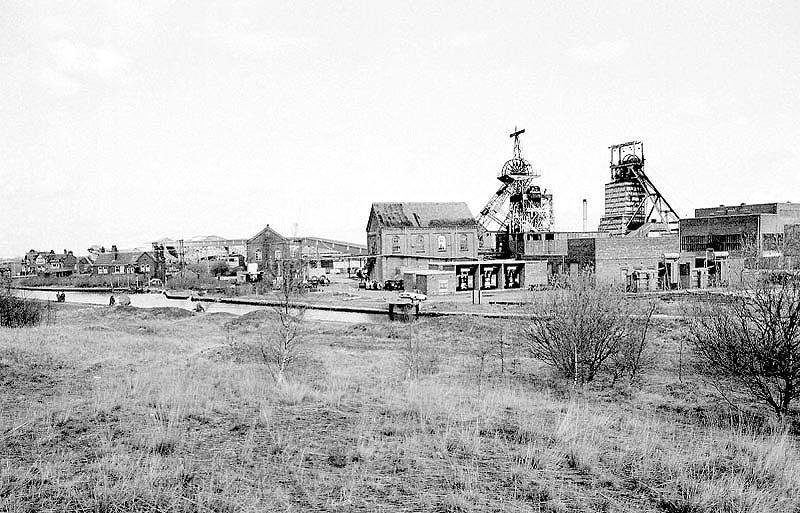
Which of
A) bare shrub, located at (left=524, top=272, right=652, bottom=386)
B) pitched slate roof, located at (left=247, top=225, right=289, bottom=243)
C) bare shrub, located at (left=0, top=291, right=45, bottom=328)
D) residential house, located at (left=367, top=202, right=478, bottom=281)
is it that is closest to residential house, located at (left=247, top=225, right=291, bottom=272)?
pitched slate roof, located at (left=247, top=225, right=289, bottom=243)

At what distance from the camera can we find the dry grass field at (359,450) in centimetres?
543

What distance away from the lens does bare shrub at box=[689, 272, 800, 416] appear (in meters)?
11.0

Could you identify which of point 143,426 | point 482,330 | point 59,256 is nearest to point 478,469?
point 143,426

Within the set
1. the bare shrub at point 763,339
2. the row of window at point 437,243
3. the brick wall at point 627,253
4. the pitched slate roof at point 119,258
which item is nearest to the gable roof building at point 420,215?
the row of window at point 437,243

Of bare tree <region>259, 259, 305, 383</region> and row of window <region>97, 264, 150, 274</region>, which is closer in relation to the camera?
bare tree <region>259, 259, 305, 383</region>

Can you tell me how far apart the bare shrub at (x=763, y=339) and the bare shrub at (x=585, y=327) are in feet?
9.45

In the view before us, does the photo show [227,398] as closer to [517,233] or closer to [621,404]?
[621,404]

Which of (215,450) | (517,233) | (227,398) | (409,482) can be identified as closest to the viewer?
(409,482)

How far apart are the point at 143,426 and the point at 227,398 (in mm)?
2120

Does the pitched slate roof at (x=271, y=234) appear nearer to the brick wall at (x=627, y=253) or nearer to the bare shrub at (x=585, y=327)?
the brick wall at (x=627, y=253)

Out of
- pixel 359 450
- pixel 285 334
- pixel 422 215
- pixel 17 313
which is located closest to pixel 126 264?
pixel 422 215

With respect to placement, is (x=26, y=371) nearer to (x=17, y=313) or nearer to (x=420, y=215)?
(x=17, y=313)

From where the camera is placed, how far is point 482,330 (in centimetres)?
2900

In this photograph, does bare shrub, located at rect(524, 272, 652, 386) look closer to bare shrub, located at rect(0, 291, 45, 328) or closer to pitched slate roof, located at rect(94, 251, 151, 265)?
bare shrub, located at rect(0, 291, 45, 328)
